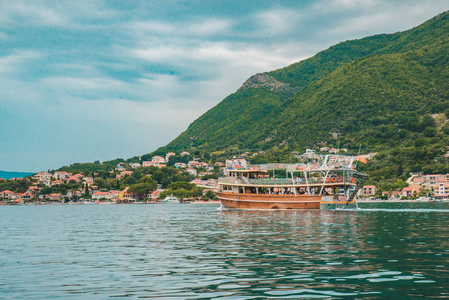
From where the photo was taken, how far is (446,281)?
12414 millimetres

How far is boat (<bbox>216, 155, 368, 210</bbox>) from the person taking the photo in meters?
58.2

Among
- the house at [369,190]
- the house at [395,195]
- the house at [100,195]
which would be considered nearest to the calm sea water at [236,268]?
the house at [395,195]

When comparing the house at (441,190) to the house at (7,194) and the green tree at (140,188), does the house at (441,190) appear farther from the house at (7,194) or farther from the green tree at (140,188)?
the house at (7,194)

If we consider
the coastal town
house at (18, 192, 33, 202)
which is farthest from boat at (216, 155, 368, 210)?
house at (18, 192, 33, 202)

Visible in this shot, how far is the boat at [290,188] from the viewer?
5822 cm

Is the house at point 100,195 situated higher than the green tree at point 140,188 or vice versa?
the green tree at point 140,188

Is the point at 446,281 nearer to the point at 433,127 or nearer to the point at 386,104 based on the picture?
the point at 433,127

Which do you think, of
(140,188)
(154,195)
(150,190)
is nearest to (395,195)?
(154,195)

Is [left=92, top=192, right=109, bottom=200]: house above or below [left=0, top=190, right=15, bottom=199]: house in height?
below

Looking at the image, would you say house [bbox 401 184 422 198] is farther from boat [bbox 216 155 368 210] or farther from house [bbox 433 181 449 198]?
boat [bbox 216 155 368 210]

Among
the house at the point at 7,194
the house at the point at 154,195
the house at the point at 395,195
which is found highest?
the house at the point at 7,194

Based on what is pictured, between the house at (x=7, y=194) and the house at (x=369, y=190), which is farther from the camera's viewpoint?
the house at (x=7, y=194)

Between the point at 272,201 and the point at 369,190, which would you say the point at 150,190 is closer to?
the point at 369,190

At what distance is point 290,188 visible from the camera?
6162cm
